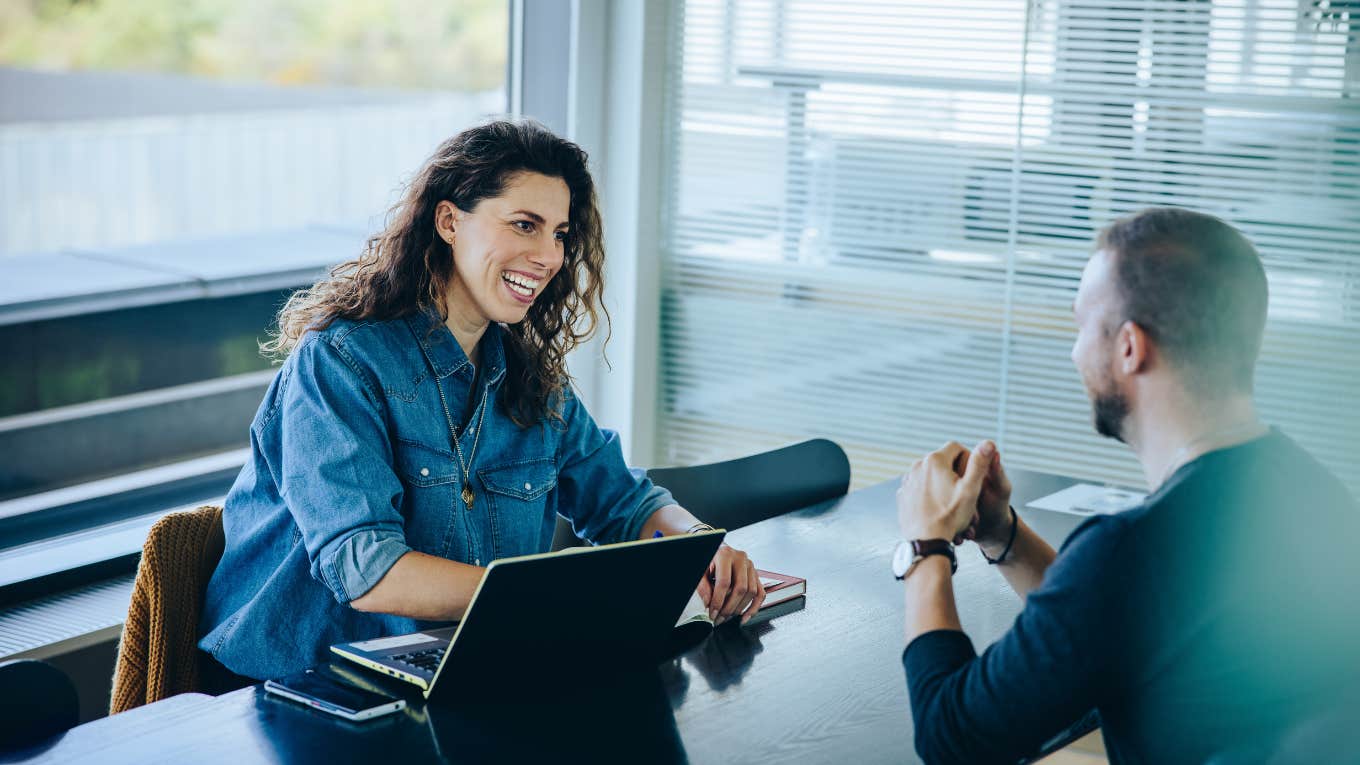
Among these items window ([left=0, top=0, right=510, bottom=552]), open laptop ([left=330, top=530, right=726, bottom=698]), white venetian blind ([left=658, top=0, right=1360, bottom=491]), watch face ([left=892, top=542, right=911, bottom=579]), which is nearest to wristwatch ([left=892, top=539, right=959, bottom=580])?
watch face ([left=892, top=542, right=911, bottom=579])

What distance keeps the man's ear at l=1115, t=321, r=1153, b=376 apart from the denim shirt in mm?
954

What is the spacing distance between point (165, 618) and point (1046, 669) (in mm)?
1254

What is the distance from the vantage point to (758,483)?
8.75 feet

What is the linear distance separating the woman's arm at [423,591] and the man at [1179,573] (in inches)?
25.1

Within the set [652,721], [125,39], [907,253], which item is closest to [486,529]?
[652,721]

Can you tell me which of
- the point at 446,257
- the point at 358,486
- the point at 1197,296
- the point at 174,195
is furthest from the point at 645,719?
the point at 174,195

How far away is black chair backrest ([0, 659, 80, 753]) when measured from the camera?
1532 mm

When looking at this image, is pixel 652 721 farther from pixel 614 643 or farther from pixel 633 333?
pixel 633 333

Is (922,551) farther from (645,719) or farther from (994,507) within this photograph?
(645,719)

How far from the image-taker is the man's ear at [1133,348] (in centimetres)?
137

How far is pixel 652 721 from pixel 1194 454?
66cm

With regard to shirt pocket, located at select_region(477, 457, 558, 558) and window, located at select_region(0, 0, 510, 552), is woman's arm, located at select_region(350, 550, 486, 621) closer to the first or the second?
shirt pocket, located at select_region(477, 457, 558, 558)

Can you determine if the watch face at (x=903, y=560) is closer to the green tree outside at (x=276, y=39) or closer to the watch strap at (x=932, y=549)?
the watch strap at (x=932, y=549)

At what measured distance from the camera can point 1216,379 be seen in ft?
4.47
